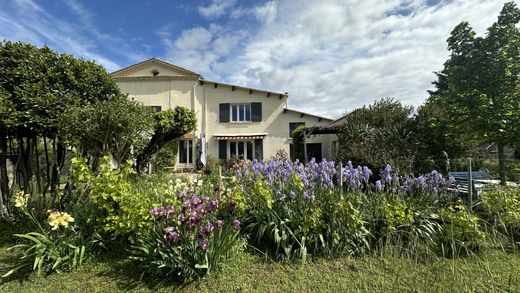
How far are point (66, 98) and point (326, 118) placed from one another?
1711 cm

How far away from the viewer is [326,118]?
19.2 m

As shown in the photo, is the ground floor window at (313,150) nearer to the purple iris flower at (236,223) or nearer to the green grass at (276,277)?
the green grass at (276,277)

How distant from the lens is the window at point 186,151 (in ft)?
63.5

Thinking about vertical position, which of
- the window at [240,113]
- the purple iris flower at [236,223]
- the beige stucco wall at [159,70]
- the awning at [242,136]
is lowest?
the purple iris flower at [236,223]

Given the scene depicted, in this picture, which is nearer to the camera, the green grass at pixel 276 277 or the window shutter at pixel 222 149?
the green grass at pixel 276 277

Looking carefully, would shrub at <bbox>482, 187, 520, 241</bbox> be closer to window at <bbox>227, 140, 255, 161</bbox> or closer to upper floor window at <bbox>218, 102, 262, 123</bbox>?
window at <bbox>227, 140, 255, 161</bbox>

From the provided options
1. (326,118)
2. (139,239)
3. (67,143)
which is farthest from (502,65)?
(326,118)

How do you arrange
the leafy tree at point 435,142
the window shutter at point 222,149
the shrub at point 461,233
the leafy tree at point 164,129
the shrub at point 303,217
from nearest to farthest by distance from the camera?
1. the shrub at point 461,233
2. the shrub at point 303,217
3. the leafy tree at point 435,142
4. the leafy tree at point 164,129
5. the window shutter at point 222,149

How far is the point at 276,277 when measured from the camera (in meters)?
3.20

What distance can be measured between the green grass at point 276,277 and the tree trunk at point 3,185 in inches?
69.7

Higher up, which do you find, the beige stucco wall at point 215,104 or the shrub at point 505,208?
the beige stucco wall at point 215,104

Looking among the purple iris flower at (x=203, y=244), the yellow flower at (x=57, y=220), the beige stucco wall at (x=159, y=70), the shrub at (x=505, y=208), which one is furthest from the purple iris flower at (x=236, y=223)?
the beige stucco wall at (x=159, y=70)

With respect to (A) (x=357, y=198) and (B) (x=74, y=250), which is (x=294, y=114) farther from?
(B) (x=74, y=250)

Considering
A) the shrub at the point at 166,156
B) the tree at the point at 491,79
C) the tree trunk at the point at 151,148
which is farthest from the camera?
the shrub at the point at 166,156
